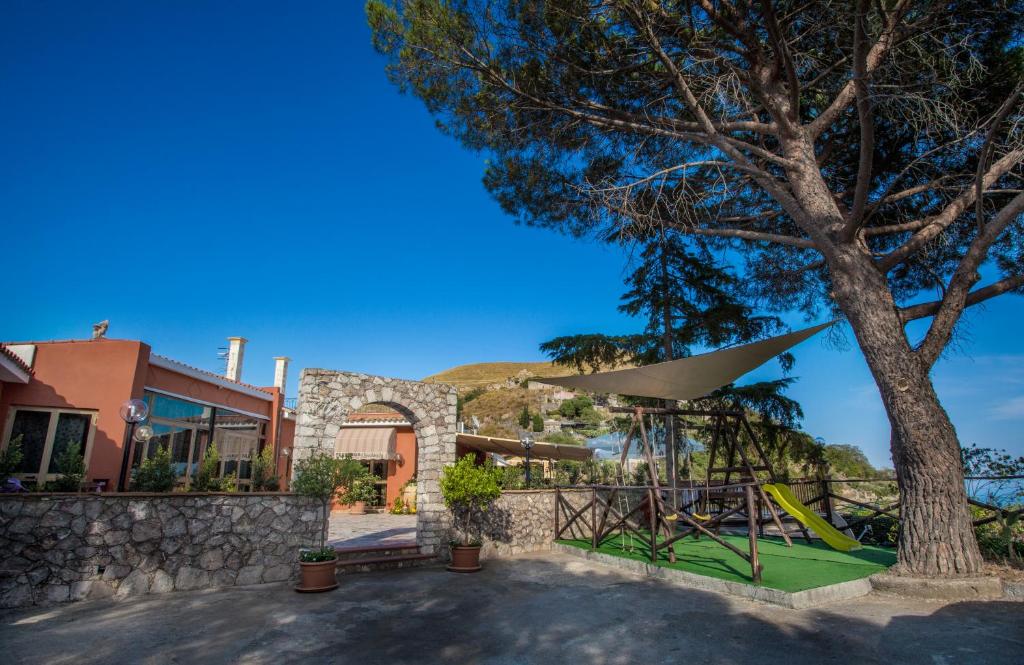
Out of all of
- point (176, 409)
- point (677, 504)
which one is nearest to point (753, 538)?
point (677, 504)

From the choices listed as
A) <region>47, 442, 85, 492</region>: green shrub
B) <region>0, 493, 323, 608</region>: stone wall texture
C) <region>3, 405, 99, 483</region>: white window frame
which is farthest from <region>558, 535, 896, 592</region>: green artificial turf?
<region>3, 405, 99, 483</region>: white window frame

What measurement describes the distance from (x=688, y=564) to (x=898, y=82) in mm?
6934

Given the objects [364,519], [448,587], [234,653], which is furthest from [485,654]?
[364,519]

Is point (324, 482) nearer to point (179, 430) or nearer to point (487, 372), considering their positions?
point (179, 430)

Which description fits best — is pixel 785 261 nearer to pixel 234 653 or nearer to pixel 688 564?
pixel 688 564

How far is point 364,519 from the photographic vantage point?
13328mm

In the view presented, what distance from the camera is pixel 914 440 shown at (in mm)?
5547

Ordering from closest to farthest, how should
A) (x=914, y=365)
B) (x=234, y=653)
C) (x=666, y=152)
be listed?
(x=234, y=653)
(x=914, y=365)
(x=666, y=152)

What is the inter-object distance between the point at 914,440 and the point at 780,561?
2225mm

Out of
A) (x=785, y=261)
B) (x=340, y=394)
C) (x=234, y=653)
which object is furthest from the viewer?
(x=785, y=261)

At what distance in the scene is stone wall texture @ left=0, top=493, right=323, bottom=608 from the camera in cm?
515

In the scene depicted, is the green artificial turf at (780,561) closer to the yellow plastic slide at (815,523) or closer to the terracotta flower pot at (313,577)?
the yellow plastic slide at (815,523)

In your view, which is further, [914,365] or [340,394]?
[340,394]

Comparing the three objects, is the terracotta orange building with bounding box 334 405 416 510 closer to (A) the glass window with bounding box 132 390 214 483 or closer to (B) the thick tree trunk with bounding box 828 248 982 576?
(A) the glass window with bounding box 132 390 214 483
